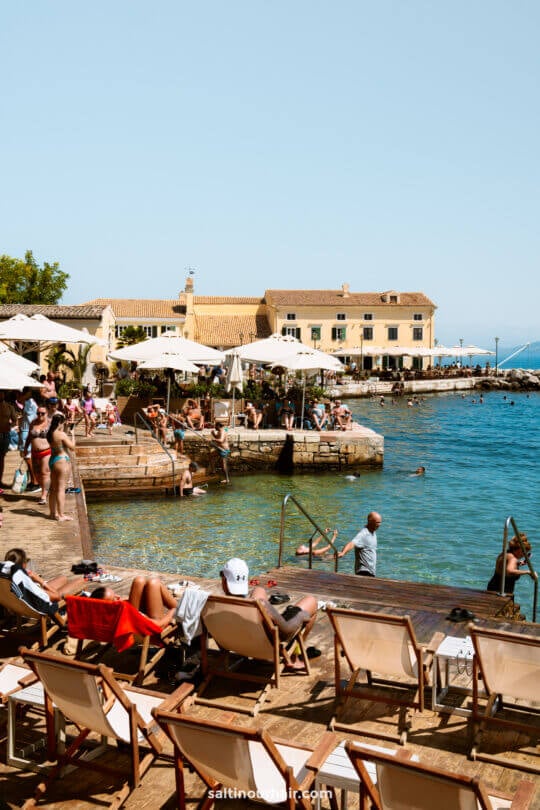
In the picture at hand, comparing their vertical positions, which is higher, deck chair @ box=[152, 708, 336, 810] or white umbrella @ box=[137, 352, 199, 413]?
white umbrella @ box=[137, 352, 199, 413]

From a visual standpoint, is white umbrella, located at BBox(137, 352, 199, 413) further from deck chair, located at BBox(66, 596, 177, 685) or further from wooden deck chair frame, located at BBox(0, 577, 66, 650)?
deck chair, located at BBox(66, 596, 177, 685)

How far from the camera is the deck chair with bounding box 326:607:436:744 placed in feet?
17.5

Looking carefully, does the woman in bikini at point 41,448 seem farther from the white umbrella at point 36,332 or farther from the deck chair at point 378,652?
the deck chair at point 378,652

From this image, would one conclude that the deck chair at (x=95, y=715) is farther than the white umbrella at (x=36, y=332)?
No

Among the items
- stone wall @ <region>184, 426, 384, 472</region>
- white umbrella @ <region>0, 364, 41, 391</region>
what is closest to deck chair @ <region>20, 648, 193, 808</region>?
white umbrella @ <region>0, 364, 41, 391</region>

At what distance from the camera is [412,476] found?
2584 cm

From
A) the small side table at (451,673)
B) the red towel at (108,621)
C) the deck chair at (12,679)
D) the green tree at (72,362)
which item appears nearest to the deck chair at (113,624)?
the red towel at (108,621)

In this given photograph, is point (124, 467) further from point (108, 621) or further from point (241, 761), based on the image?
point (241, 761)

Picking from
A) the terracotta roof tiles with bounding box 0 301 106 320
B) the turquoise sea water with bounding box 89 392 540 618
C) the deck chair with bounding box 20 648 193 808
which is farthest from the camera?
the terracotta roof tiles with bounding box 0 301 106 320

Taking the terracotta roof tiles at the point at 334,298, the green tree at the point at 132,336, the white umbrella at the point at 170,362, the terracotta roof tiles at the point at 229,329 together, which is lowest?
the white umbrella at the point at 170,362

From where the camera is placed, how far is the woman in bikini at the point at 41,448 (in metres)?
12.9

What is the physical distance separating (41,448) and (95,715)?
8781 millimetres

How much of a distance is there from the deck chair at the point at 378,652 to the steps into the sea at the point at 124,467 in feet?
Result: 49.6

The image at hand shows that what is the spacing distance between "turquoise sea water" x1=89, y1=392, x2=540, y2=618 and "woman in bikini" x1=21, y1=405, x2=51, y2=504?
74.4 inches
